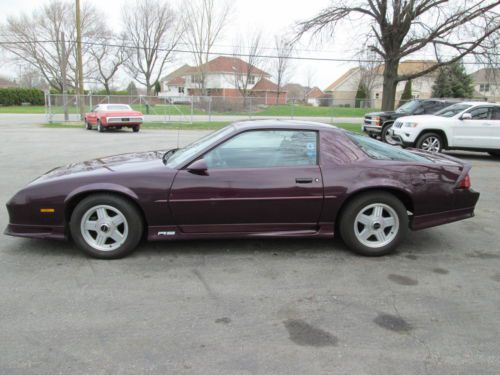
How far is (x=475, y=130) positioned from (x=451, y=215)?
8.33 m

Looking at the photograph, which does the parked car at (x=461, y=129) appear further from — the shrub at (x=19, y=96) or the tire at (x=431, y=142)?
the shrub at (x=19, y=96)

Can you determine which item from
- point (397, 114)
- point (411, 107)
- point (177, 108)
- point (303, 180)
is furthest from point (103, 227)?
point (177, 108)

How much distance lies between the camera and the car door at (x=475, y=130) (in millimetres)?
11539

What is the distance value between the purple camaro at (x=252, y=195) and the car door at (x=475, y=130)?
8133 mm

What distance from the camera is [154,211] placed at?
13.5 ft

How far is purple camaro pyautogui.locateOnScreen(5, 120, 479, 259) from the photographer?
13.4ft

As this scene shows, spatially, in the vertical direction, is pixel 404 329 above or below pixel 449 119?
below

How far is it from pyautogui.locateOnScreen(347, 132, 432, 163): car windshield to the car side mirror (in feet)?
5.13

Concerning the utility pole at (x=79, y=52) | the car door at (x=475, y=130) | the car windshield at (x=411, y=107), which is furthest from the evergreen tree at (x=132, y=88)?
the car door at (x=475, y=130)

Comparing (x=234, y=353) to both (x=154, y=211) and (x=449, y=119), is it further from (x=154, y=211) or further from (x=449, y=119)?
(x=449, y=119)

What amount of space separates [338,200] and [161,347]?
7.43ft

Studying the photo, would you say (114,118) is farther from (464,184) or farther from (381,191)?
(464,184)

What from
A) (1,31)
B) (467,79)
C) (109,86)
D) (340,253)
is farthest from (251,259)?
(109,86)

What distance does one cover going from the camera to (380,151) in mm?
4527
